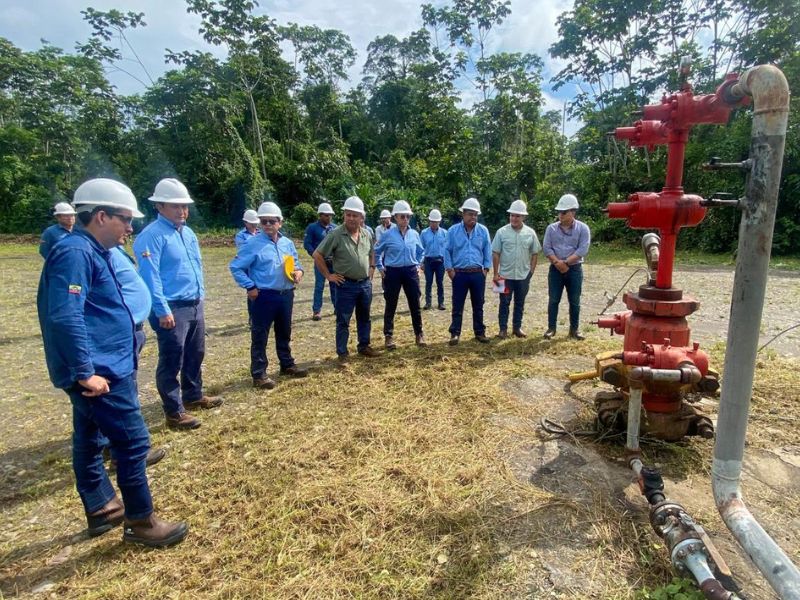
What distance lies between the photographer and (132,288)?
296 centimetres

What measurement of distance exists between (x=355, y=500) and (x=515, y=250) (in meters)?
4.09

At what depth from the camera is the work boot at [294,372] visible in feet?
16.2

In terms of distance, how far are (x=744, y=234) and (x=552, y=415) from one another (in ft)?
7.59

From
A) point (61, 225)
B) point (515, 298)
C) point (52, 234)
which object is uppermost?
point (61, 225)

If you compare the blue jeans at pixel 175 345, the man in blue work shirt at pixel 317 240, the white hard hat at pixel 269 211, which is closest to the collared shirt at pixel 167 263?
the blue jeans at pixel 175 345

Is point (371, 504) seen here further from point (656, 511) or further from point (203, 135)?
point (203, 135)

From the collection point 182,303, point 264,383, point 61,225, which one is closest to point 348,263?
point 264,383

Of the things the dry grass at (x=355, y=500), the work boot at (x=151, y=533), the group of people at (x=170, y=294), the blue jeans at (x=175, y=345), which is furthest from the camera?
the blue jeans at (x=175, y=345)

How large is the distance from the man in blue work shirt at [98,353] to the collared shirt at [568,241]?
4729 mm

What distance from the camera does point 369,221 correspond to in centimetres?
2077

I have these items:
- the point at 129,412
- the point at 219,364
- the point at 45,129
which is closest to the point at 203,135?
the point at 45,129

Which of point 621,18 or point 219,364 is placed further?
point 621,18

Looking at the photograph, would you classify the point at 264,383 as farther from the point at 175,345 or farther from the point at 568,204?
the point at 568,204

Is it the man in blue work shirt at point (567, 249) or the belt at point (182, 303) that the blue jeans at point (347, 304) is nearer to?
the belt at point (182, 303)
